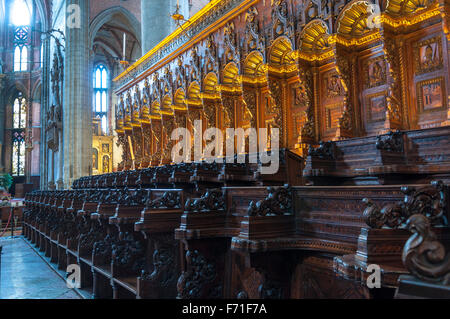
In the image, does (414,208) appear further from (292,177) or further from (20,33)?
(20,33)

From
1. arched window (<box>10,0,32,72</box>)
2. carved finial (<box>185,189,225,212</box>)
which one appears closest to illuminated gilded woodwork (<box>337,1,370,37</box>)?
carved finial (<box>185,189,225,212</box>)

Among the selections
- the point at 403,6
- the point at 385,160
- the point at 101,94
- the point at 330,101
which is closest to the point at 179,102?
the point at 330,101

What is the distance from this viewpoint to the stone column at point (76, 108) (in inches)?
650

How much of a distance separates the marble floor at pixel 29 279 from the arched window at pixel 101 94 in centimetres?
2262

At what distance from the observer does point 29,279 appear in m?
5.86

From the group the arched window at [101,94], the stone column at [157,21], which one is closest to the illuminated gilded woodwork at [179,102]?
the stone column at [157,21]

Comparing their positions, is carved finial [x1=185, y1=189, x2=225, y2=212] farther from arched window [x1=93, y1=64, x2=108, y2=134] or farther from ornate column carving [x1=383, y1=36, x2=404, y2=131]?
arched window [x1=93, y1=64, x2=108, y2=134]

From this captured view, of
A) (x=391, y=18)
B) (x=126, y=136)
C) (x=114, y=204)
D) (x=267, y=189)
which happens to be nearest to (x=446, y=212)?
(x=267, y=189)

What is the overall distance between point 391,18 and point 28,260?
7964mm

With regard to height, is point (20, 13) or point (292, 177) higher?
point (20, 13)

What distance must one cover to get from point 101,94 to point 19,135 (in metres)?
6.97

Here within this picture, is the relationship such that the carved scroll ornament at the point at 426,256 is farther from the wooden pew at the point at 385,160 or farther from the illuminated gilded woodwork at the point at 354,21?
the illuminated gilded woodwork at the point at 354,21

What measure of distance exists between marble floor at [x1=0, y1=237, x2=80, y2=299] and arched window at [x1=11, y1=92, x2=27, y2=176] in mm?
21690

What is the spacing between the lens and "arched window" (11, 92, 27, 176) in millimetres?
27812
